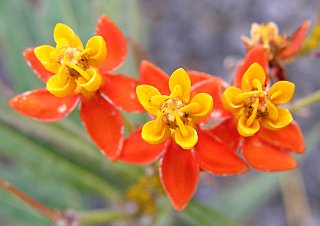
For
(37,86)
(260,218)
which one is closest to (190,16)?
(260,218)

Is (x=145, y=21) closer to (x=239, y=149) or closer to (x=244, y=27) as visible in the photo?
(x=244, y=27)

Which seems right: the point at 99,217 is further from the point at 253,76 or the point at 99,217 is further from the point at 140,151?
the point at 253,76

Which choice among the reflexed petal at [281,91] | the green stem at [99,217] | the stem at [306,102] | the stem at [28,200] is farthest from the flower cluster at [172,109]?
the green stem at [99,217]

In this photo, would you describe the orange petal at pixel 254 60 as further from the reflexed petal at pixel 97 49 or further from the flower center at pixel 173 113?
the reflexed petal at pixel 97 49

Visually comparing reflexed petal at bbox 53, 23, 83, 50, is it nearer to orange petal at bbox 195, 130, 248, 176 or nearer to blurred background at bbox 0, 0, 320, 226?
orange petal at bbox 195, 130, 248, 176

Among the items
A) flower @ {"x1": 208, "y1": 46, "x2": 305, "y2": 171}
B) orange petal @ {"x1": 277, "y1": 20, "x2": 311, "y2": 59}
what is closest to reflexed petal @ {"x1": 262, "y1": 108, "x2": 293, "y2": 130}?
flower @ {"x1": 208, "y1": 46, "x2": 305, "y2": 171}

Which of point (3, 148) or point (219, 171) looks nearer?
point (219, 171)

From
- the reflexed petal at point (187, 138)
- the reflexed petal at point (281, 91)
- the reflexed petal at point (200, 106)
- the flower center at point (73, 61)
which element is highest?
the flower center at point (73, 61)
